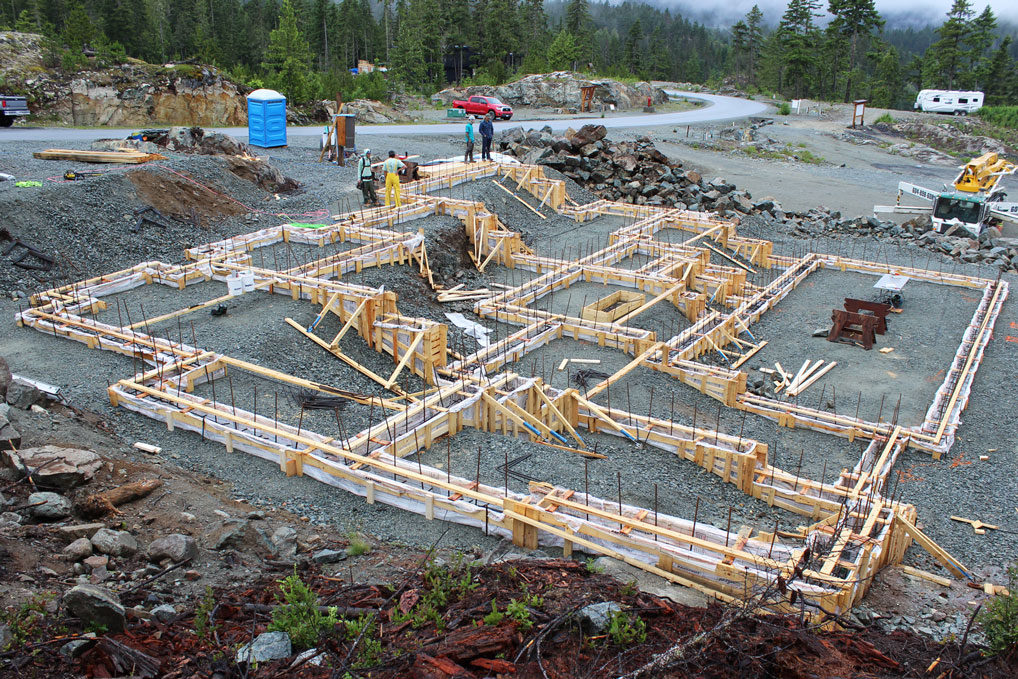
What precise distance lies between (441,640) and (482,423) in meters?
5.01

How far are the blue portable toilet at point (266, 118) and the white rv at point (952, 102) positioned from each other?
43517 mm

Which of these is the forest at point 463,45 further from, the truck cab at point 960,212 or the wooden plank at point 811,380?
the wooden plank at point 811,380

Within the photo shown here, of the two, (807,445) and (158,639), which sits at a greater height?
(158,639)

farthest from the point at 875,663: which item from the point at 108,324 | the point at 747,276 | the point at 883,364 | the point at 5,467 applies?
the point at 747,276

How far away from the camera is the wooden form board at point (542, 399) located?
7.16 metres

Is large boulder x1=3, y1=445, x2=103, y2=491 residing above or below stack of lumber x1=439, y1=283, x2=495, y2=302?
above

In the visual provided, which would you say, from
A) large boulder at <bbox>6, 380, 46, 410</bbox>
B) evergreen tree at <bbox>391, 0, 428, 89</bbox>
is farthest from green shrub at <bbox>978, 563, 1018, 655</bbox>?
evergreen tree at <bbox>391, 0, 428, 89</bbox>

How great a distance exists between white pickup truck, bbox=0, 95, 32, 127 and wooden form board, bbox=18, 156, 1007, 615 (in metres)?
14.1

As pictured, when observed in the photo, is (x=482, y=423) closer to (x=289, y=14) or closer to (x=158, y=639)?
(x=158, y=639)

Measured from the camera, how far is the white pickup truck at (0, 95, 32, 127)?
80.2ft

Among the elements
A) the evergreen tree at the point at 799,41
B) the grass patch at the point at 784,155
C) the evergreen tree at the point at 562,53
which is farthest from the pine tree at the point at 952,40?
the grass patch at the point at 784,155

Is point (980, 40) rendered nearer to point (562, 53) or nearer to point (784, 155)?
point (562, 53)

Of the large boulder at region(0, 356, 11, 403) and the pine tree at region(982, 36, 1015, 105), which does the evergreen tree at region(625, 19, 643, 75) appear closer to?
the pine tree at region(982, 36, 1015, 105)

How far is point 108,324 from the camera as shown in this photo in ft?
39.7
